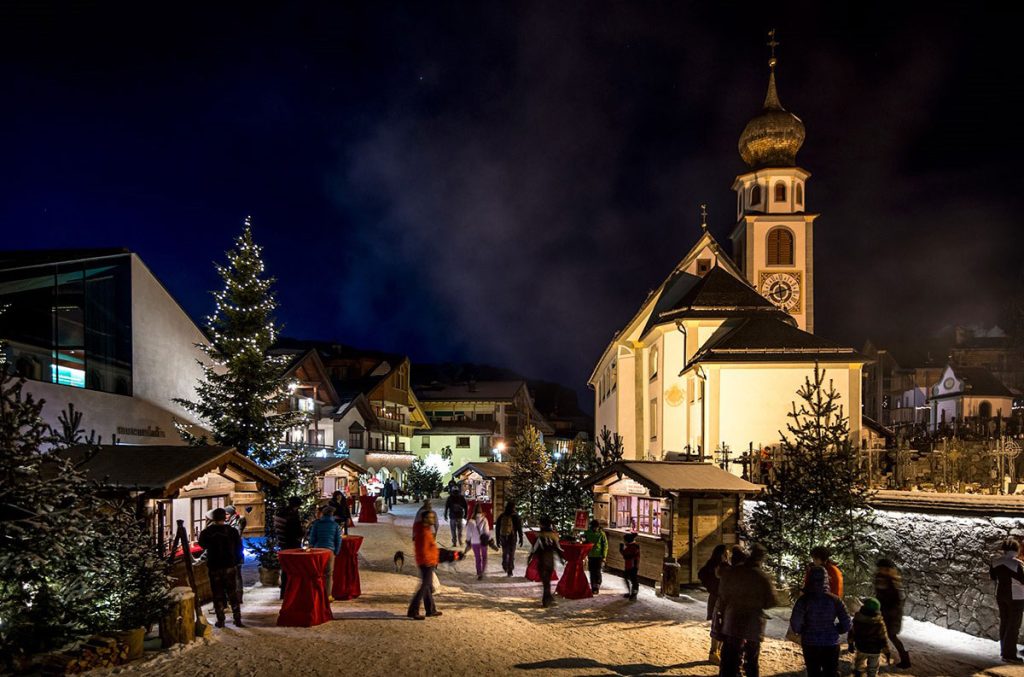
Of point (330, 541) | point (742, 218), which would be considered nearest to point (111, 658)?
point (330, 541)

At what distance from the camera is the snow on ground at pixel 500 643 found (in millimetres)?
9133

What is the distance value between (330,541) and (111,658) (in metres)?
4.19

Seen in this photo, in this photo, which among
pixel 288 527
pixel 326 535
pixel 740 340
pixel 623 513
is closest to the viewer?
pixel 326 535

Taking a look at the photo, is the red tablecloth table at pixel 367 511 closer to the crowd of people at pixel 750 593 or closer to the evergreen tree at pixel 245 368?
the evergreen tree at pixel 245 368

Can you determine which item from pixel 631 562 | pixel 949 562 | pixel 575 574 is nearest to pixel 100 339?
pixel 575 574

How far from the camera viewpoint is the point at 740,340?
27.1m

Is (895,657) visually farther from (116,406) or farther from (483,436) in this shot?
(483,436)

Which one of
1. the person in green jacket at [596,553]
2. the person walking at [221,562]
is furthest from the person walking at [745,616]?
the person walking at [221,562]

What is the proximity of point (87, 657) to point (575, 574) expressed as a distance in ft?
28.7

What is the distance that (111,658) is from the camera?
8570 mm

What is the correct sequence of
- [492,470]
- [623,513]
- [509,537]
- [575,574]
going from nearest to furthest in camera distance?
1. [575,574]
2. [509,537]
3. [623,513]
4. [492,470]

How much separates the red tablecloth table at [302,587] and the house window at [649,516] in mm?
8045

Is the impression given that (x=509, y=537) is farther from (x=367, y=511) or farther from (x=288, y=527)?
(x=367, y=511)

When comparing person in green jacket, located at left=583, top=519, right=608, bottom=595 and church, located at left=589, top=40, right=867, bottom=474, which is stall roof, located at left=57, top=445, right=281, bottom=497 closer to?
person in green jacket, located at left=583, top=519, right=608, bottom=595
